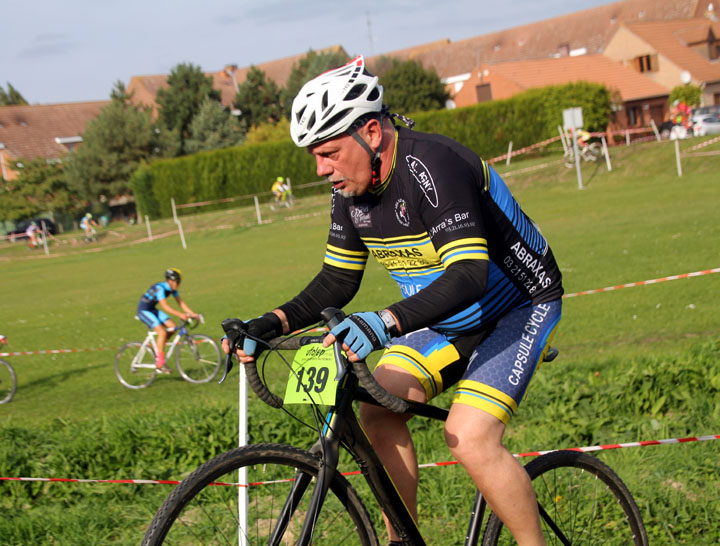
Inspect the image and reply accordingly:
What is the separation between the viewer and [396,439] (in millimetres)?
3439

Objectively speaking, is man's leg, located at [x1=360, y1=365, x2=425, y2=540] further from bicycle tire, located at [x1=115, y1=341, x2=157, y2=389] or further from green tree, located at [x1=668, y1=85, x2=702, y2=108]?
green tree, located at [x1=668, y1=85, x2=702, y2=108]

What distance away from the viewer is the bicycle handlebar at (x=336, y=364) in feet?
9.16

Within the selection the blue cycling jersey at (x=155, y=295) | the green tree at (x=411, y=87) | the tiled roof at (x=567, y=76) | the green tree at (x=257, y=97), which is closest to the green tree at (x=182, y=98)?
the green tree at (x=257, y=97)

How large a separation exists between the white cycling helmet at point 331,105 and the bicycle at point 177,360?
30.3ft

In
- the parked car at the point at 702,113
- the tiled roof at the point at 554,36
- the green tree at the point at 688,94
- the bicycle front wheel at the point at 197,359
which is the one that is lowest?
the bicycle front wheel at the point at 197,359

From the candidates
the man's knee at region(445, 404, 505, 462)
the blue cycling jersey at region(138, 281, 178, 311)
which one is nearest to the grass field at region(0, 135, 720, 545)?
the blue cycling jersey at region(138, 281, 178, 311)

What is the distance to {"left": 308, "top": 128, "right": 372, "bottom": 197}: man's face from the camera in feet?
10.8

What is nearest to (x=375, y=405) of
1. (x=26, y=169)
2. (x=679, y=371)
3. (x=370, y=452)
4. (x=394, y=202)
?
(x=370, y=452)

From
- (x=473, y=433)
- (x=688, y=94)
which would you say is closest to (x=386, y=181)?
(x=473, y=433)

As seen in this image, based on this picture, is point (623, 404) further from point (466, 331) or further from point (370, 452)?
point (370, 452)

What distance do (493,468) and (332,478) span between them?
0.65 meters

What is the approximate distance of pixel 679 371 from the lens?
6.39m

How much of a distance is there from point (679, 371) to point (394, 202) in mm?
4025

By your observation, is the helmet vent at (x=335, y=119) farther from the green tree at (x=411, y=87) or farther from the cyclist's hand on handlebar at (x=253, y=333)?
the green tree at (x=411, y=87)
